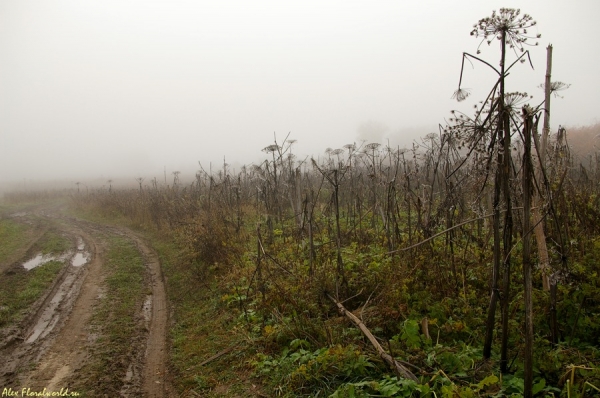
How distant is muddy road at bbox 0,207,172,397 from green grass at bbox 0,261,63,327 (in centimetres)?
16

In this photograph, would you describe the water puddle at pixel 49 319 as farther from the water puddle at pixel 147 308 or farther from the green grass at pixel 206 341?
the green grass at pixel 206 341

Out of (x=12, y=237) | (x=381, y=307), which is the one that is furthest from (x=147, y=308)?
(x=12, y=237)

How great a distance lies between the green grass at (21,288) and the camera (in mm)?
6895

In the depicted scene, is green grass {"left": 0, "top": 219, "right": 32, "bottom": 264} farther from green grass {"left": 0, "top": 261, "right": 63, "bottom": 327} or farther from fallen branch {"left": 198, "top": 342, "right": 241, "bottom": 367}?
fallen branch {"left": 198, "top": 342, "right": 241, "bottom": 367}

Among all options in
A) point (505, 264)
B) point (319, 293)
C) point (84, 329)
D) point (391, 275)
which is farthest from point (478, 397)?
point (84, 329)

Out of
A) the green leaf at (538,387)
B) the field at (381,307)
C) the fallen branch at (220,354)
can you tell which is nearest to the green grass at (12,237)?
the field at (381,307)

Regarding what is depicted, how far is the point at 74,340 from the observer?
5918 mm

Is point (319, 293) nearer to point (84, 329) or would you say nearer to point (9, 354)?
point (84, 329)

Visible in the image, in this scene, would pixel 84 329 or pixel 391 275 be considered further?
pixel 84 329

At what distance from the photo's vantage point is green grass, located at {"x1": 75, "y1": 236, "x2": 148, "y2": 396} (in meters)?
4.78

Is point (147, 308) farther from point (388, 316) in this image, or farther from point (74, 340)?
point (388, 316)

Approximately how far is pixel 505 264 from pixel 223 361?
414 centimetres

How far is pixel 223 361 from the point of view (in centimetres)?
526

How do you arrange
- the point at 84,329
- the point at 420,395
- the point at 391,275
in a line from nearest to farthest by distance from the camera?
the point at 420,395 < the point at 391,275 < the point at 84,329
